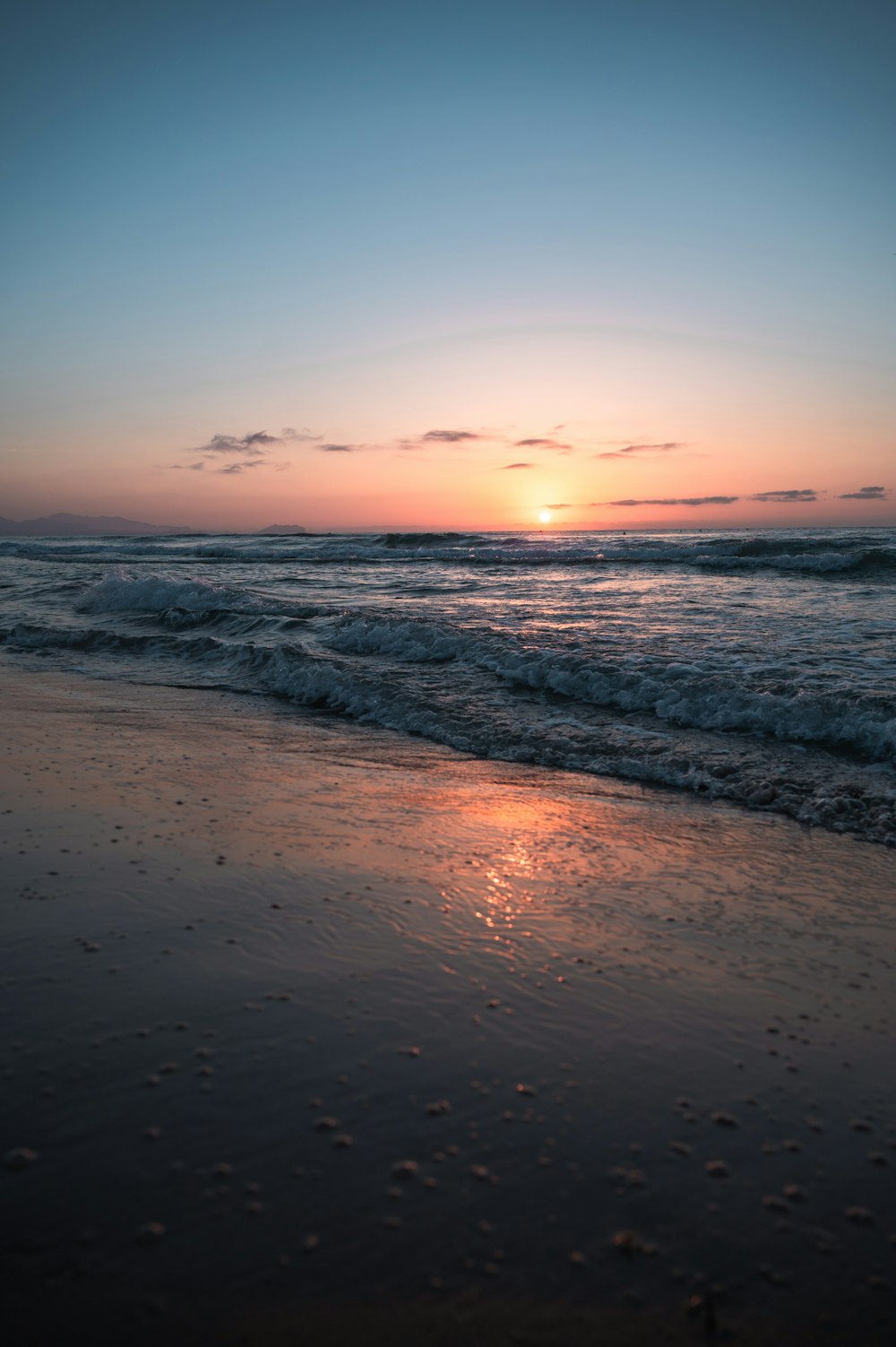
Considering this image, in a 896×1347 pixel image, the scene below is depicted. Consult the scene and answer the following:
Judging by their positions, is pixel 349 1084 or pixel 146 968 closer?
pixel 349 1084

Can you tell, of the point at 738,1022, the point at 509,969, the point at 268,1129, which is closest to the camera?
the point at 268,1129

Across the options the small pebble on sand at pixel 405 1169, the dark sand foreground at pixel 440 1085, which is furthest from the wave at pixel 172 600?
the small pebble on sand at pixel 405 1169

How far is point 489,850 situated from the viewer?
4492 mm

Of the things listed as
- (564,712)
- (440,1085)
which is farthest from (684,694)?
(440,1085)

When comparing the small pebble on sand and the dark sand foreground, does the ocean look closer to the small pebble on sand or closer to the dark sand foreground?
the dark sand foreground

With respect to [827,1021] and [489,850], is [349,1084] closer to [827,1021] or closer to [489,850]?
[827,1021]

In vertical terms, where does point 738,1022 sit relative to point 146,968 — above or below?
below

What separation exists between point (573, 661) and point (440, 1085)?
24.4 ft

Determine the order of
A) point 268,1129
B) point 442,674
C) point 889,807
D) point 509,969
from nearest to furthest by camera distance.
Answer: point 268,1129 → point 509,969 → point 889,807 → point 442,674

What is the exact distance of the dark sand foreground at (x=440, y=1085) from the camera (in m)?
1.77

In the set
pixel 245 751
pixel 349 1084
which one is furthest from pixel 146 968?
pixel 245 751

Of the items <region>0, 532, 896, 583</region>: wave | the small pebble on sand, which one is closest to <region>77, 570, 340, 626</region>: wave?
<region>0, 532, 896, 583</region>: wave

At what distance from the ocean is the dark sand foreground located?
1.86 metres

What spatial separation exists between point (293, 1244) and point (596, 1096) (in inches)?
39.5
